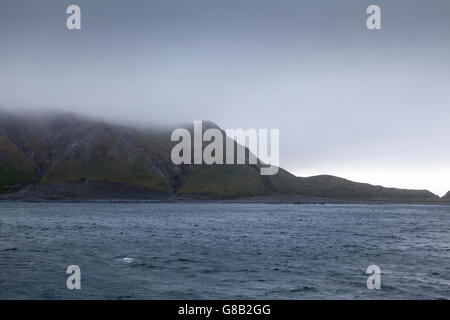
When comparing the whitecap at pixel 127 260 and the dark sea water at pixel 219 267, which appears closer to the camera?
the dark sea water at pixel 219 267

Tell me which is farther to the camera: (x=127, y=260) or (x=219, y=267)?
(x=127, y=260)

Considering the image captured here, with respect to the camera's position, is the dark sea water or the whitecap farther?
the whitecap

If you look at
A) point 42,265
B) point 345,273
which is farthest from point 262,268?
point 42,265

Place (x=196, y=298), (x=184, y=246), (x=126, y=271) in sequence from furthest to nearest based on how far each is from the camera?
(x=184, y=246), (x=126, y=271), (x=196, y=298)

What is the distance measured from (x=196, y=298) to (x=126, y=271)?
1319cm

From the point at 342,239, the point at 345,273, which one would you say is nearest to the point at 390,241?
→ the point at 342,239

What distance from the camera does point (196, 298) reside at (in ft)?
105

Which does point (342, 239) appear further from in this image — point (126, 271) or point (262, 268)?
point (126, 271)

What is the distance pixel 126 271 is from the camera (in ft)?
139

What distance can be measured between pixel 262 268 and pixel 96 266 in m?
18.4
